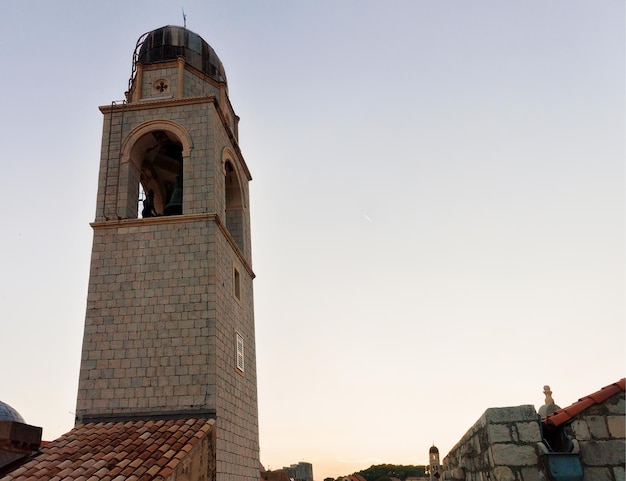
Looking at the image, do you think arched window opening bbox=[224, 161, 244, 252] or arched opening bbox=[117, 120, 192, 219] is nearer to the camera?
arched opening bbox=[117, 120, 192, 219]

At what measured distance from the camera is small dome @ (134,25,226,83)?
48.8ft

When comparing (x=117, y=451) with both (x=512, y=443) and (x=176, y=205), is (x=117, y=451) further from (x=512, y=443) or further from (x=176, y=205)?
(x=512, y=443)

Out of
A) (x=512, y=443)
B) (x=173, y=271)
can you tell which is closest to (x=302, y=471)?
(x=173, y=271)

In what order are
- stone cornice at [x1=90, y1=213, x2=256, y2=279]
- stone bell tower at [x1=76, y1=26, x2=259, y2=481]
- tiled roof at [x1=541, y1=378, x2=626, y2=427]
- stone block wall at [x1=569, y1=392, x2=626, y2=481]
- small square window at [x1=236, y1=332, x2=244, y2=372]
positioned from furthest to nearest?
small square window at [x1=236, y1=332, x2=244, y2=372] → stone cornice at [x1=90, y1=213, x2=256, y2=279] → stone bell tower at [x1=76, y1=26, x2=259, y2=481] → tiled roof at [x1=541, y1=378, x2=626, y2=427] → stone block wall at [x1=569, y1=392, x2=626, y2=481]

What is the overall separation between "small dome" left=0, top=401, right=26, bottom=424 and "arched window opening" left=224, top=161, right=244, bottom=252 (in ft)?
24.8

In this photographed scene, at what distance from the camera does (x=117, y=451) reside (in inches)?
352

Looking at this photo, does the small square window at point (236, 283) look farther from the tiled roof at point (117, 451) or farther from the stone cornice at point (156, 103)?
the stone cornice at point (156, 103)

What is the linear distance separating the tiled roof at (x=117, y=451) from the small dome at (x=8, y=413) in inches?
233

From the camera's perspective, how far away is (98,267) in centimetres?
1184

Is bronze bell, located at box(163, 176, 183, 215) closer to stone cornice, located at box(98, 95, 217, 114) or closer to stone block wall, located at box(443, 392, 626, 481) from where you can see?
stone cornice, located at box(98, 95, 217, 114)

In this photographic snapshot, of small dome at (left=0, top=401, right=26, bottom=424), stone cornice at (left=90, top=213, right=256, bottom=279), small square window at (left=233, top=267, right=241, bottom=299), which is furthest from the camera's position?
small dome at (left=0, top=401, right=26, bottom=424)

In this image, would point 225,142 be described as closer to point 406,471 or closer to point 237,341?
point 237,341

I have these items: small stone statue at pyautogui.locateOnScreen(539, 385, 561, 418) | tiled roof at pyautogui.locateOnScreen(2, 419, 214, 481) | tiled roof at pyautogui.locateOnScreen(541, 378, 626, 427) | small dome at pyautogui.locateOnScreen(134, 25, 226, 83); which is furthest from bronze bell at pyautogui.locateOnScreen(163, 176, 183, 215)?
tiled roof at pyautogui.locateOnScreen(541, 378, 626, 427)

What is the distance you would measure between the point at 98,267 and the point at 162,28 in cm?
756
